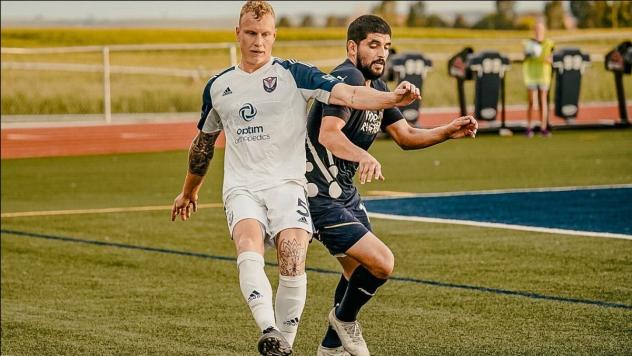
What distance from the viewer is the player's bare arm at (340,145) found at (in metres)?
7.14

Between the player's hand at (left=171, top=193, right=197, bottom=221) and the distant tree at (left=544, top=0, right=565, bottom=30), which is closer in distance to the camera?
the player's hand at (left=171, top=193, right=197, bottom=221)

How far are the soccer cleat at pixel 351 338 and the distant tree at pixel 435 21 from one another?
203 feet

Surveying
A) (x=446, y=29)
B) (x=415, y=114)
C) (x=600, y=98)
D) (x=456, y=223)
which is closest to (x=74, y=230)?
(x=456, y=223)

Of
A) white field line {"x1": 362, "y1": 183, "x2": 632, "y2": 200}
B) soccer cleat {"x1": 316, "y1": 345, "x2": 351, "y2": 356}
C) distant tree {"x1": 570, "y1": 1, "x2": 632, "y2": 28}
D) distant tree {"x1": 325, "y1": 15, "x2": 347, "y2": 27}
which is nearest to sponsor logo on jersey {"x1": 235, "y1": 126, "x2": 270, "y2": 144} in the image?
soccer cleat {"x1": 316, "y1": 345, "x2": 351, "y2": 356}

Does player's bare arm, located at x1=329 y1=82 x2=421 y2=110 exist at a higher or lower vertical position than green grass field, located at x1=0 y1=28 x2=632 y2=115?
higher

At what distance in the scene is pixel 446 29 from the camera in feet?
242

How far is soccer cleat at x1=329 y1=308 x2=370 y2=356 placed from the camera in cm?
805

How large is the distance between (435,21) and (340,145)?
215 ft

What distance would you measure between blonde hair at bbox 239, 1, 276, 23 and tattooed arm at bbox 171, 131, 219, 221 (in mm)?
771

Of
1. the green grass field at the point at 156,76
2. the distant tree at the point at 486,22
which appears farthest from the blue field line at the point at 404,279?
the distant tree at the point at 486,22

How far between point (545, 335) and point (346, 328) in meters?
1.31

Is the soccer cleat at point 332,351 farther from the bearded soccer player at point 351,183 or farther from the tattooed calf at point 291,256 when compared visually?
the tattooed calf at point 291,256

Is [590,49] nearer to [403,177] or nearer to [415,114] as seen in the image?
[415,114]

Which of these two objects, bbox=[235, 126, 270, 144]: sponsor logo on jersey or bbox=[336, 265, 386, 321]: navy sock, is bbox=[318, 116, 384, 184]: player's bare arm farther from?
bbox=[336, 265, 386, 321]: navy sock
